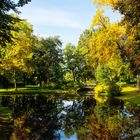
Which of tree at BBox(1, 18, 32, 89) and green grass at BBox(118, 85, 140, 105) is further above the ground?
tree at BBox(1, 18, 32, 89)

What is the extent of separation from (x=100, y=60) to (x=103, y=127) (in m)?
27.1

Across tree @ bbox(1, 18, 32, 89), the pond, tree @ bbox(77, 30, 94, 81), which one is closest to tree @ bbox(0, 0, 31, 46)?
the pond

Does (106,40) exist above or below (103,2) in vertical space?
below

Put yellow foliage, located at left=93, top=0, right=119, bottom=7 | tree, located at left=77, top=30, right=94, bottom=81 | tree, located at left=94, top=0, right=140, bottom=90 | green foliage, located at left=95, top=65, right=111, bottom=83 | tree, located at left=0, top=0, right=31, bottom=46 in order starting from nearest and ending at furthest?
1. tree, located at left=0, top=0, right=31, bottom=46
2. tree, located at left=94, top=0, right=140, bottom=90
3. yellow foliage, located at left=93, top=0, right=119, bottom=7
4. green foliage, located at left=95, top=65, right=111, bottom=83
5. tree, located at left=77, top=30, right=94, bottom=81

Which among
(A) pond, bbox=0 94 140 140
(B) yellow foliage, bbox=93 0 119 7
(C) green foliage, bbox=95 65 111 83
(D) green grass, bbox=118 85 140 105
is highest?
(B) yellow foliage, bbox=93 0 119 7

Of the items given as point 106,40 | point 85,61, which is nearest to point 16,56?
point 106,40

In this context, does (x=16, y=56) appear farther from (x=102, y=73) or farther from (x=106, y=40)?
(x=106, y=40)

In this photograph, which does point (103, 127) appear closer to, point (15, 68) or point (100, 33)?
point (100, 33)

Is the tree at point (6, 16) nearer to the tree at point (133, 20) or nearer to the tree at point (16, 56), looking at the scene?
the tree at point (133, 20)

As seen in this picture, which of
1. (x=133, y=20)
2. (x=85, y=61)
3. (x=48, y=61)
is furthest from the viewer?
(x=85, y=61)

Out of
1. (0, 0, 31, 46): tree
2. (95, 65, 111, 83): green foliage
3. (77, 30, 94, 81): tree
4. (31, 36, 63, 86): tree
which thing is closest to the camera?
(0, 0, 31, 46): tree

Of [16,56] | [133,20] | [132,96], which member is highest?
[16,56]

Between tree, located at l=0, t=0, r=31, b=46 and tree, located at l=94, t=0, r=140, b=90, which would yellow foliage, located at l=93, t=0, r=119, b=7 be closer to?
tree, located at l=94, t=0, r=140, b=90

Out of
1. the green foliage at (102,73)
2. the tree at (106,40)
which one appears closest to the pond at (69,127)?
the tree at (106,40)
